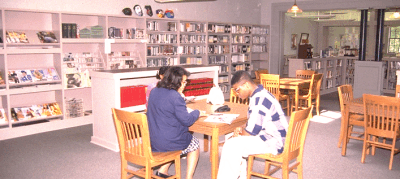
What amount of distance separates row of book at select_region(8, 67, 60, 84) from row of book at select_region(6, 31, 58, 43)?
0.53 metres

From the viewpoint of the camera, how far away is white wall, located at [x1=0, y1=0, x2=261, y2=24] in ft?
22.0

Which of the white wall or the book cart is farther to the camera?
the white wall

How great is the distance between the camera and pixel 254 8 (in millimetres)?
11953

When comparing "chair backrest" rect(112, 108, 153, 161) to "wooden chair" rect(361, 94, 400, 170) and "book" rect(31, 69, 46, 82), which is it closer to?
"wooden chair" rect(361, 94, 400, 170)

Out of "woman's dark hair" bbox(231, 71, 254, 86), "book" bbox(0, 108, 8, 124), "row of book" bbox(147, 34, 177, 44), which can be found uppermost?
"row of book" bbox(147, 34, 177, 44)

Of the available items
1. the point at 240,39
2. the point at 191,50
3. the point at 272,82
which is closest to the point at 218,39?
the point at 240,39

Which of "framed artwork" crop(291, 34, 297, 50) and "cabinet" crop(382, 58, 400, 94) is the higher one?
"framed artwork" crop(291, 34, 297, 50)

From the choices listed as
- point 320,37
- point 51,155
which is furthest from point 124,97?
point 320,37

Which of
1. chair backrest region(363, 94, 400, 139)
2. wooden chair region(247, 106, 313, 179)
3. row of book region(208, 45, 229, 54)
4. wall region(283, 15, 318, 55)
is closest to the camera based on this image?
wooden chair region(247, 106, 313, 179)

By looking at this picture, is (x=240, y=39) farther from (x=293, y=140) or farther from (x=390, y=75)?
(x=293, y=140)

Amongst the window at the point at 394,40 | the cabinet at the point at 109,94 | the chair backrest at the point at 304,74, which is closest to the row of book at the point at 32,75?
the cabinet at the point at 109,94

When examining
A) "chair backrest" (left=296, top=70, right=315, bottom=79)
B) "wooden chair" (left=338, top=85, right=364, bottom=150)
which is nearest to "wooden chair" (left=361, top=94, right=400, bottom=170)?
"wooden chair" (left=338, top=85, right=364, bottom=150)

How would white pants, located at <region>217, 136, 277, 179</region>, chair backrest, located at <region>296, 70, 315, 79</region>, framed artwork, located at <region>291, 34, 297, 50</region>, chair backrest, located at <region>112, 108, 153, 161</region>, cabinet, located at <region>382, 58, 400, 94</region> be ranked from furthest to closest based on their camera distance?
framed artwork, located at <region>291, 34, 297, 50</region>
cabinet, located at <region>382, 58, 400, 94</region>
chair backrest, located at <region>296, 70, 315, 79</region>
white pants, located at <region>217, 136, 277, 179</region>
chair backrest, located at <region>112, 108, 153, 161</region>

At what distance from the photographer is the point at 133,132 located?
3.18 meters
